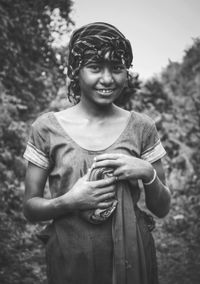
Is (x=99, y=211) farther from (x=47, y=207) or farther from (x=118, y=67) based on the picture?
(x=118, y=67)

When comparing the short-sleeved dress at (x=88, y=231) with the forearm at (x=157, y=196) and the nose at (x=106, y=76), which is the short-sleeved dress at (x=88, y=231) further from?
the nose at (x=106, y=76)

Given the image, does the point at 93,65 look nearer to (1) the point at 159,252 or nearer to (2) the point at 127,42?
(2) the point at 127,42

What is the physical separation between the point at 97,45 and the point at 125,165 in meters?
0.56

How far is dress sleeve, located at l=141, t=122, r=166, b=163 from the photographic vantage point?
1691 millimetres

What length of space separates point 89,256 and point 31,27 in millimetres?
4594

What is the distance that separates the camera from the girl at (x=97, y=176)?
4.93 ft

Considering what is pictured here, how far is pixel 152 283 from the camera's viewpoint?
1.64 m

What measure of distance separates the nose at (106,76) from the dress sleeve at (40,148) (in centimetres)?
35

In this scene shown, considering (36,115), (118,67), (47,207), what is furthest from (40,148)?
(36,115)

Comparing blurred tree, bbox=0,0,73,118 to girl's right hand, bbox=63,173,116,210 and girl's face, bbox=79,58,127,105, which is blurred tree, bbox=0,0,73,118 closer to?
girl's face, bbox=79,58,127,105

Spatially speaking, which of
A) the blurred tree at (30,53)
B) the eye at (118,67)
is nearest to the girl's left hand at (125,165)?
the eye at (118,67)

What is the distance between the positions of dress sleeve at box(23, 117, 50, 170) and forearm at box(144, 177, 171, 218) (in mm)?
484

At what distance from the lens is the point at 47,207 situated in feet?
5.16

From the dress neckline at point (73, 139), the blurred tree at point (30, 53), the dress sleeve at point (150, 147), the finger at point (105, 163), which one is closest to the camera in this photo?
the finger at point (105, 163)
